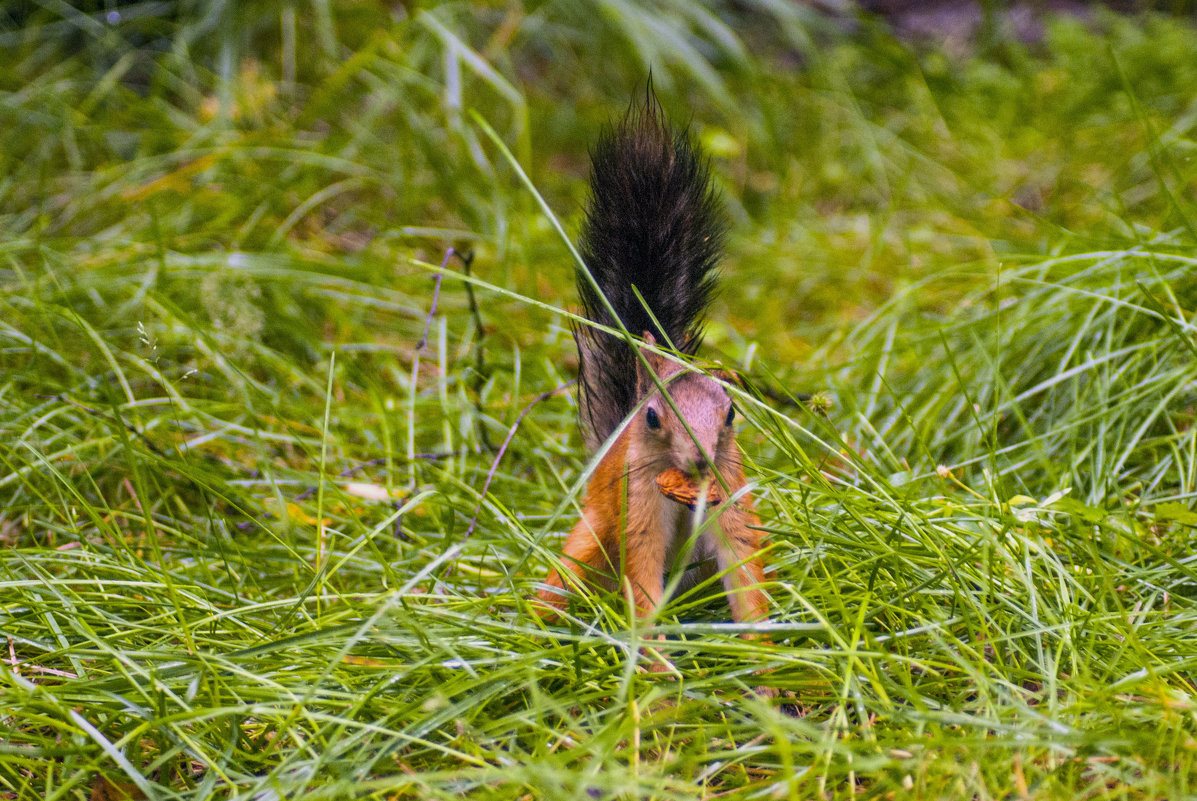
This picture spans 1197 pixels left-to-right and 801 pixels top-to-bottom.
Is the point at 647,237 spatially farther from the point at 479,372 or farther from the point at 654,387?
the point at 479,372

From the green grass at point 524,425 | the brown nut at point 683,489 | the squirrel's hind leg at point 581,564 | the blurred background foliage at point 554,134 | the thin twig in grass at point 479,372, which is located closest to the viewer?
the green grass at point 524,425

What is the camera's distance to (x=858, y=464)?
75.2 inches

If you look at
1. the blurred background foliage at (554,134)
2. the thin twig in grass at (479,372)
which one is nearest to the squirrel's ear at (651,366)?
the thin twig in grass at (479,372)

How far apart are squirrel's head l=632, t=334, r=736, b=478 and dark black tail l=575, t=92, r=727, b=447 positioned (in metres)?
0.09

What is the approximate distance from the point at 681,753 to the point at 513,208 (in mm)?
2721

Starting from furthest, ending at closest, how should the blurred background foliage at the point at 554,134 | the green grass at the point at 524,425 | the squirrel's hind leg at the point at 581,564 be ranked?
the blurred background foliage at the point at 554,134 < the squirrel's hind leg at the point at 581,564 < the green grass at the point at 524,425

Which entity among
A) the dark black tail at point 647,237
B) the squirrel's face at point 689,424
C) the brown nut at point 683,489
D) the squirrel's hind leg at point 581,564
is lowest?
the squirrel's hind leg at point 581,564

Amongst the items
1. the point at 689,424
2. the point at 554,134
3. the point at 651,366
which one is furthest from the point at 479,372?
the point at 554,134

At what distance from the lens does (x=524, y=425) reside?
2.65m

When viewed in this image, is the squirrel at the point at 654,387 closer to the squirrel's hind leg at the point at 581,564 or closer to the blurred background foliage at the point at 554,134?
the squirrel's hind leg at the point at 581,564

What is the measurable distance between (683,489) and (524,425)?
1000 millimetres

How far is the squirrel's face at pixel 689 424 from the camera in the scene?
5.66 feet

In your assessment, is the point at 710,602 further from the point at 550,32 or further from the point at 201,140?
the point at 550,32

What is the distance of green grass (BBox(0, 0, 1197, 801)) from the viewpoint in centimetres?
150
